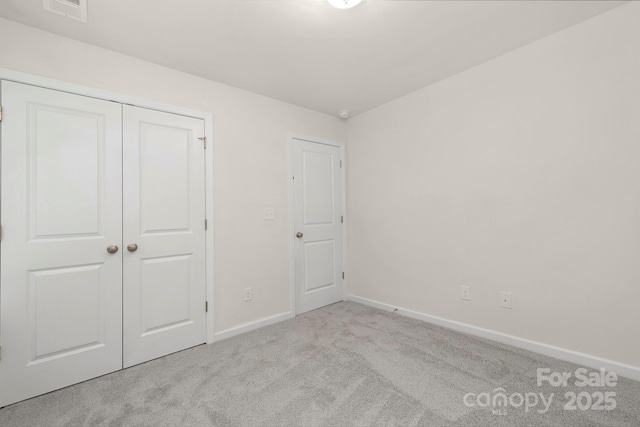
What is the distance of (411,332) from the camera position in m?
2.59

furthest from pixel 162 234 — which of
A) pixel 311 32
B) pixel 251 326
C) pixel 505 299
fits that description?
pixel 505 299

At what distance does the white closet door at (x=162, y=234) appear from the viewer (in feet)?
6.94

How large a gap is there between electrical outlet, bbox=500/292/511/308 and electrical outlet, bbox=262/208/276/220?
2265mm

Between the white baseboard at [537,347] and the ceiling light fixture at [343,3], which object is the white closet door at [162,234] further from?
the white baseboard at [537,347]

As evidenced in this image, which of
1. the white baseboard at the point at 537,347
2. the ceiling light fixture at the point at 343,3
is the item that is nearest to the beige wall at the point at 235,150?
the ceiling light fixture at the point at 343,3

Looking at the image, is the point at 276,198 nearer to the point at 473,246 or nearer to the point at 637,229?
the point at 473,246

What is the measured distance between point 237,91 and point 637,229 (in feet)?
10.9

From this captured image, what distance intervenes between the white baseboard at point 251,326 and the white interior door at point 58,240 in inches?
30.3

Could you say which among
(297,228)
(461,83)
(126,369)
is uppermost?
(461,83)

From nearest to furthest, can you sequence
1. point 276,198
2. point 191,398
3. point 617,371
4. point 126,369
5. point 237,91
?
point 191,398 < point 617,371 < point 126,369 < point 237,91 < point 276,198

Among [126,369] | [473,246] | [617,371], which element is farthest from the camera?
[473,246]

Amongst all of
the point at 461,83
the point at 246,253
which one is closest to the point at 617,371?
the point at 461,83

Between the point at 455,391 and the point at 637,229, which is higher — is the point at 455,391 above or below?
below

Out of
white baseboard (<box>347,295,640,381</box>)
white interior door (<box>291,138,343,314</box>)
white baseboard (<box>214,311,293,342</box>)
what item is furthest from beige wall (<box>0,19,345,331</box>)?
white baseboard (<box>347,295,640,381</box>)
